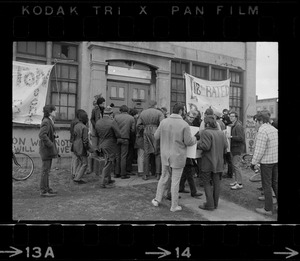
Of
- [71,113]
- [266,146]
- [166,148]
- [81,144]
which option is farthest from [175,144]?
[71,113]

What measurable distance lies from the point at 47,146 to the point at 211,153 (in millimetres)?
3052

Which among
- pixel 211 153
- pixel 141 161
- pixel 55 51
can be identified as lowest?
pixel 141 161

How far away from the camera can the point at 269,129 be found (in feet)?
13.8

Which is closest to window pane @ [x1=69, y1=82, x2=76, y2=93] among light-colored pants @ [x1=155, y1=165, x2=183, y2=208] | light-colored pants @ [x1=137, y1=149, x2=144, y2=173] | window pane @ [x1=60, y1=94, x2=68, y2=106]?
window pane @ [x1=60, y1=94, x2=68, y2=106]

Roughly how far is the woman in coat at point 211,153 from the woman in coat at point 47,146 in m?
2.76

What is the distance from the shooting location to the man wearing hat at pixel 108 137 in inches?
214

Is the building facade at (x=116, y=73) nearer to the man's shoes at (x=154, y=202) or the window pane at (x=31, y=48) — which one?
the window pane at (x=31, y=48)

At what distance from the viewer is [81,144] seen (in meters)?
5.37

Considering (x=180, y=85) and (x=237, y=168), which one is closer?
(x=237, y=168)

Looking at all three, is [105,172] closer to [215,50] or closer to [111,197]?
[111,197]

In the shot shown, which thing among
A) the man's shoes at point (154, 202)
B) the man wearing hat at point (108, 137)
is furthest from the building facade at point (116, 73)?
the man's shoes at point (154, 202)

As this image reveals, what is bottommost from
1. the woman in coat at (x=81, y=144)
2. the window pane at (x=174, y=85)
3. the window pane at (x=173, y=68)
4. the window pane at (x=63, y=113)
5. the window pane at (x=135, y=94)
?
the woman in coat at (x=81, y=144)
